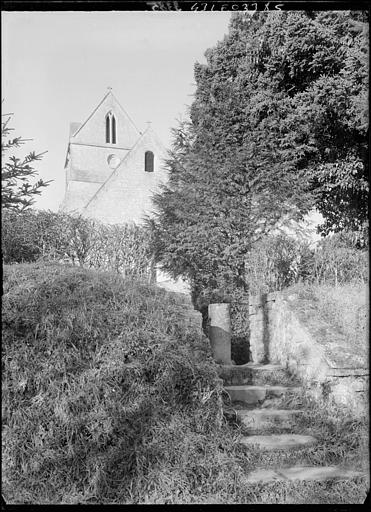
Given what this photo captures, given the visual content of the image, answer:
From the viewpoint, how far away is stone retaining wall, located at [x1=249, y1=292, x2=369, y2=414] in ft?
20.7

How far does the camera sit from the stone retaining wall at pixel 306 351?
6.32 meters

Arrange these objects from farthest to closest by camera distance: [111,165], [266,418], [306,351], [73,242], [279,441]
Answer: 1. [111,165]
2. [73,242]
3. [306,351]
4. [266,418]
5. [279,441]

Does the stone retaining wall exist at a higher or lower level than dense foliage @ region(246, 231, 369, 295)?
lower

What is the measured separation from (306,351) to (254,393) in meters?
0.95

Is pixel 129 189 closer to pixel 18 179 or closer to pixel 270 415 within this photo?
pixel 18 179

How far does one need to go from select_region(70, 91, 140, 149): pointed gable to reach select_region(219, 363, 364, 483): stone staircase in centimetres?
2488

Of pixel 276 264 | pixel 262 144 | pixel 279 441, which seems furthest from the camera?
pixel 262 144

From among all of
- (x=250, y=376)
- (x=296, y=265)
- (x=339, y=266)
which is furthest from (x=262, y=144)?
(x=250, y=376)

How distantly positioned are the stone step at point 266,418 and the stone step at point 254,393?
0.43 meters

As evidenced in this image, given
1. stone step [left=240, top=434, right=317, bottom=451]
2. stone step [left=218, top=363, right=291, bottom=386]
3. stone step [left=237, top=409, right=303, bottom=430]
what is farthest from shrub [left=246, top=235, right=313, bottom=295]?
stone step [left=240, top=434, right=317, bottom=451]

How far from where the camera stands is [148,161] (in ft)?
75.4

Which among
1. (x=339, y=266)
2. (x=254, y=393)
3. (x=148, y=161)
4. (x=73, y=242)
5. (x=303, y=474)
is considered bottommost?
(x=303, y=474)

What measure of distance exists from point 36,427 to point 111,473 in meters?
0.84

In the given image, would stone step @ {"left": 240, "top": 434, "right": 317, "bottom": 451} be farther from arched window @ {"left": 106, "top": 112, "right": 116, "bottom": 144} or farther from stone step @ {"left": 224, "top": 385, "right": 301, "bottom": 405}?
arched window @ {"left": 106, "top": 112, "right": 116, "bottom": 144}
